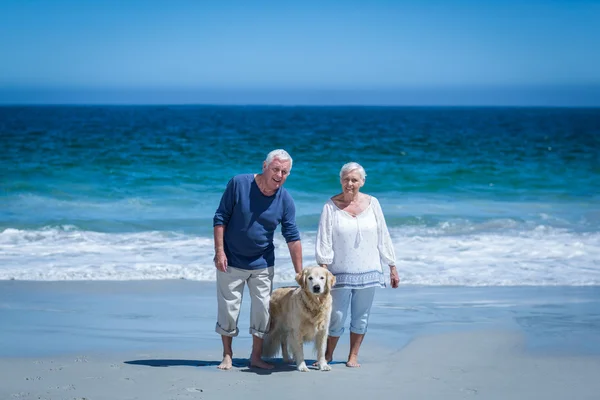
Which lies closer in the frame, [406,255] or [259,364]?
[259,364]

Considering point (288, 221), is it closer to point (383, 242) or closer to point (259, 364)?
point (383, 242)

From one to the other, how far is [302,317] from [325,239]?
58 cm

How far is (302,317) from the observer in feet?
17.7

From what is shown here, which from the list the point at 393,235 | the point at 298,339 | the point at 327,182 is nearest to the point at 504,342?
the point at 298,339

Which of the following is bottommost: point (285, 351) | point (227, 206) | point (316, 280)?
point (285, 351)

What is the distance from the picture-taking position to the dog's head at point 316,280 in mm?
5223

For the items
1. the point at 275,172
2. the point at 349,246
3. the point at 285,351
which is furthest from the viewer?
the point at 285,351

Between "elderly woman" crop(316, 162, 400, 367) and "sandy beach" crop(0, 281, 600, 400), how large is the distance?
1.64ft

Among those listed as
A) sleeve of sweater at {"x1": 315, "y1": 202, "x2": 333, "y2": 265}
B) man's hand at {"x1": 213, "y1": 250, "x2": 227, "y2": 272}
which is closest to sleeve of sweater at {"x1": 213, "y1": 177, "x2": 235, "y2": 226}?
man's hand at {"x1": 213, "y1": 250, "x2": 227, "y2": 272}

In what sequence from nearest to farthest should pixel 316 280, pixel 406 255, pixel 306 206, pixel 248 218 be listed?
1. pixel 316 280
2. pixel 248 218
3. pixel 406 255
4. pixel 306 206

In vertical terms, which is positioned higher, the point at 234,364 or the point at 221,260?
the point at 221,260

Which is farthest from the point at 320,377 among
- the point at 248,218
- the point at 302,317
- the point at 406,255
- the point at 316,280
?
the point at 406,255

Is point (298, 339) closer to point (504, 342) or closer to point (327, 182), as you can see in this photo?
point (504, 342)

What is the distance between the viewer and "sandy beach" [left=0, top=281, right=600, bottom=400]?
506 cm
